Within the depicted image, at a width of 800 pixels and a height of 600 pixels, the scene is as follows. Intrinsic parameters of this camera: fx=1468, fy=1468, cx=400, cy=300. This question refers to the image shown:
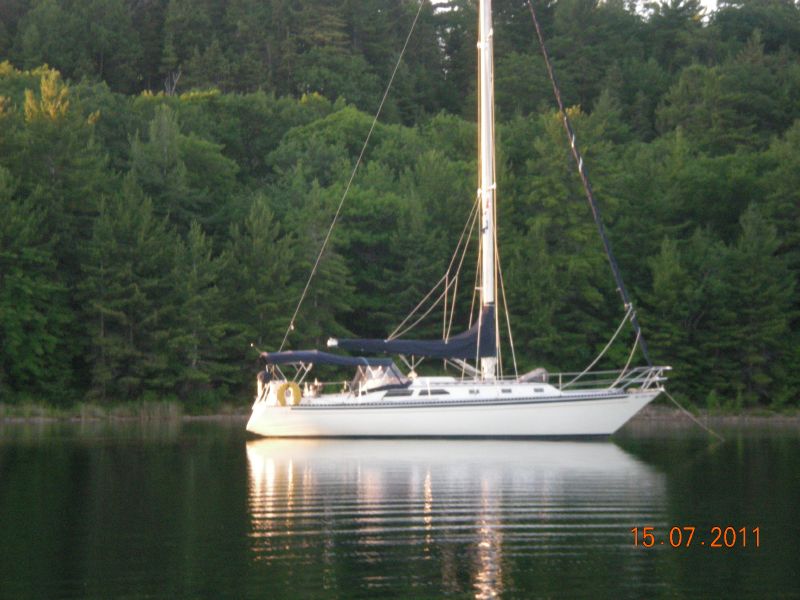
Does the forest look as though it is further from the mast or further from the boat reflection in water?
the boat reflection in water

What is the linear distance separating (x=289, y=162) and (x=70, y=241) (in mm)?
18042

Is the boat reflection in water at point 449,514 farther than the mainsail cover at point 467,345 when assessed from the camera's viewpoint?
No

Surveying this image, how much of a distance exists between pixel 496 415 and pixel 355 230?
29.7 metres

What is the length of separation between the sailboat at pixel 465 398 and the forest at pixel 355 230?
1655cm

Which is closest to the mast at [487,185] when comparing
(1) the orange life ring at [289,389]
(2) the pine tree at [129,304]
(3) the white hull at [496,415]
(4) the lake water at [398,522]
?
(3) the white hull at [496,415]

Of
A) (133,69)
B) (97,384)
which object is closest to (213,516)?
(97,384)

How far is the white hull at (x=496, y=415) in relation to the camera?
40.1 m

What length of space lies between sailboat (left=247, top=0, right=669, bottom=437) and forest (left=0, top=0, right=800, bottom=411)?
1655 cm

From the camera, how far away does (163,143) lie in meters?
67.9

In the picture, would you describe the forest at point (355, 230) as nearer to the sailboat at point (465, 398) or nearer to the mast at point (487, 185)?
the sailboat at point (465, 398)

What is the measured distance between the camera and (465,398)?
40.2 meters

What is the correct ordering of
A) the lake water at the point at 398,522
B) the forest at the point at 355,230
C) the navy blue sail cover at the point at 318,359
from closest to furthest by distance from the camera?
the lake water at the point at 398,522 < the navy blue sail cover at the point at 318,359 < the forest at the point at 355,230

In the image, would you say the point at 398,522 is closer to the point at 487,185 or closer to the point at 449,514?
the point at 449,514

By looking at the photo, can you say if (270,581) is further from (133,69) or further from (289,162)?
(133,69)
